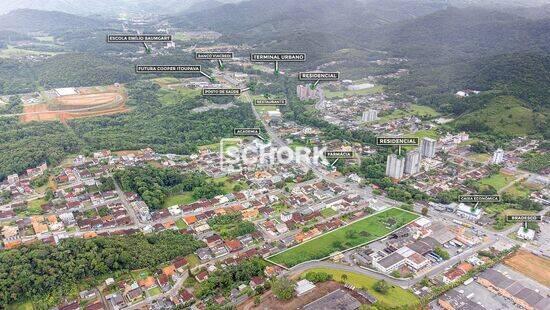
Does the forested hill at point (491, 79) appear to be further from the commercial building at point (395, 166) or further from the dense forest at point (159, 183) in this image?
the dense forest at point (159, 183)

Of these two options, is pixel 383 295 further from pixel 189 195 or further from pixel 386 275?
pixel 189 195

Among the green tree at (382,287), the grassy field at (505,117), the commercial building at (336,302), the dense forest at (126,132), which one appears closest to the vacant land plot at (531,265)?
the green tree at (382,287)

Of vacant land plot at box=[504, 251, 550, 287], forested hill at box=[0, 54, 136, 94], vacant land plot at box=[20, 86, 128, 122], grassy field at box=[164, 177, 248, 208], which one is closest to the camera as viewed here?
vacant land plot at box=[504, 251, 550, 287]

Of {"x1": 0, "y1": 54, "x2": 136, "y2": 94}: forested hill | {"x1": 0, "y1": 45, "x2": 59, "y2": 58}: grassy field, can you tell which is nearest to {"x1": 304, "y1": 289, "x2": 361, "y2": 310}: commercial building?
{"x1": 0, "y1": 54, "x2": 136, "y2": 94}: forested hill

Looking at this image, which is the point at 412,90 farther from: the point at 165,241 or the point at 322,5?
the point at 322,5

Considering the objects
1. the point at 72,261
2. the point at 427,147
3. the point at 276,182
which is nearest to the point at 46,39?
the point at 276,182

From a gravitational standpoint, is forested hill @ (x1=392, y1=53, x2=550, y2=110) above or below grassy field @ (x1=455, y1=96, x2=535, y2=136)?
above

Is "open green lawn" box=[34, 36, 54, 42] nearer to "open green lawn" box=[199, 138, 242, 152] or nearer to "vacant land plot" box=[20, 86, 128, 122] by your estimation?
"vacant land plot" box=[20, 86, 128, 122]
